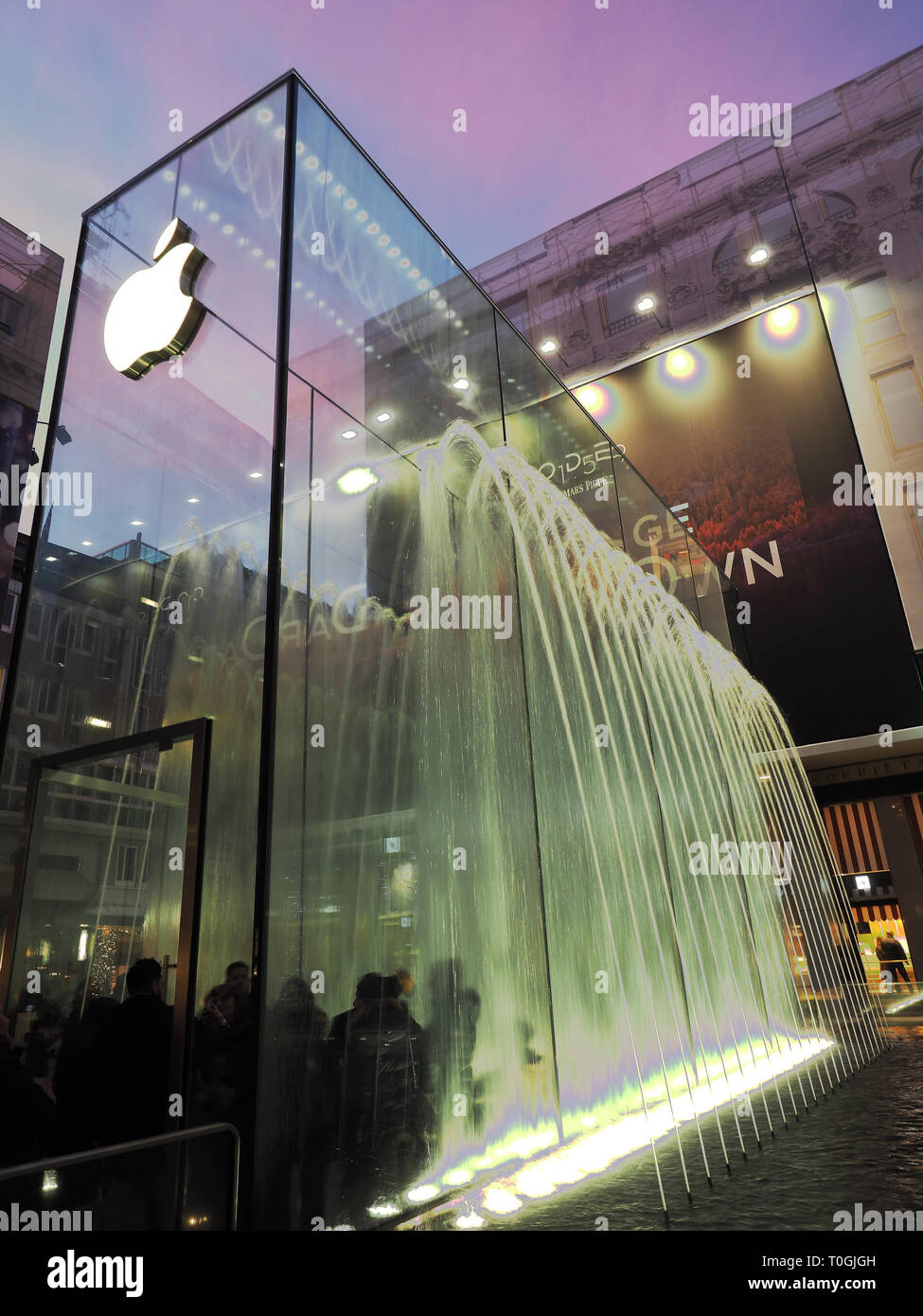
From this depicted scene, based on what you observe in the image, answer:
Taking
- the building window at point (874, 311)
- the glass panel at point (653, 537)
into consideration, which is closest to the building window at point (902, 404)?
the building window at point (874, 311)

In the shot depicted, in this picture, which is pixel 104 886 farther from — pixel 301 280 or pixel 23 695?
pixel 301 280

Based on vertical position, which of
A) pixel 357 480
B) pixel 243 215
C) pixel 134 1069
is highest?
pixel 243 215

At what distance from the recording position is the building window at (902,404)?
47.9 feet

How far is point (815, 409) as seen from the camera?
50.0 feet

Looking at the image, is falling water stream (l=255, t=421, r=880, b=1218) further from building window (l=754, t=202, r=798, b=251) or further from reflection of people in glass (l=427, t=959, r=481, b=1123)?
building window (l=754, t=202, r=798, b=251)

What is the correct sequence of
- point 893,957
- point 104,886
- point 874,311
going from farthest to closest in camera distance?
point 874,311 → point 893,957 → point 104,886

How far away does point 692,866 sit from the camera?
9586 millimetres

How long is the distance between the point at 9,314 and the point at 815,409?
14547 mm

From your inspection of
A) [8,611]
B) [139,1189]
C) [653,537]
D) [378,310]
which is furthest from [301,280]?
[8,611]

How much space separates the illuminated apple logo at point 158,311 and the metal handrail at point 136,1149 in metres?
4.75

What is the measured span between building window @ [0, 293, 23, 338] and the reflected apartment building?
11768 mm

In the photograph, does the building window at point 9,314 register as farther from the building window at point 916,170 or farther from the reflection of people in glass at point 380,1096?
the building window at point 916,170

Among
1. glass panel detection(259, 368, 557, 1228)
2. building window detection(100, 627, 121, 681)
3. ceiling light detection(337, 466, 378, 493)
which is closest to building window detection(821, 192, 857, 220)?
glass panel detection(259, 368, 557, 1228)

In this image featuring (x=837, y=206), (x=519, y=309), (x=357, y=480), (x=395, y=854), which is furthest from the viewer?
(x=519, y=309)
